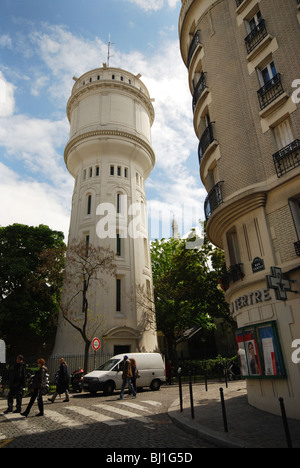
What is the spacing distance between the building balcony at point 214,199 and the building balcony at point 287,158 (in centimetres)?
253

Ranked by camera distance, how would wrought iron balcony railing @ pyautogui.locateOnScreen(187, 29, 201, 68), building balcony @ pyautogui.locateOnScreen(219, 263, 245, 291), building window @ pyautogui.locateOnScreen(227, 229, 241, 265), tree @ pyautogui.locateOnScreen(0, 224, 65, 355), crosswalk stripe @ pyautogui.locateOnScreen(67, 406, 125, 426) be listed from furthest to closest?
tree @ pyautogui.locateOnScreen(0, 224, 65, 355), wrought iron balcony railing @ pyautogui.locateOnScreen(187, 29, 201, 68), building window @ pyautogui.locateOnScreen(227, 229, 241, 265), building balcony @ pyautogui.locateOnScreen(219, 263, 245, 291), crosswalk stripe @ pyautogui.locateOnScreen(67, 406, 125, 426)

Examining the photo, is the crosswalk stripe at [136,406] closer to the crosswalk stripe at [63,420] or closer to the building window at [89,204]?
the crosswalk stripe at [63,420]

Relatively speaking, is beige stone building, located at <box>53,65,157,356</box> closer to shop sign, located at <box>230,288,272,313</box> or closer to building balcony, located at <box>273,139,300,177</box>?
shop sign, located at <box>230,288,272,313</box>

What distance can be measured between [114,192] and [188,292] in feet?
41.8

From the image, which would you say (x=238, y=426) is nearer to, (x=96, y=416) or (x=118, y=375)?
(x=96, y=416)

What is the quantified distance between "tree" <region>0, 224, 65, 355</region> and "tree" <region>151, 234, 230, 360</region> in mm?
10370

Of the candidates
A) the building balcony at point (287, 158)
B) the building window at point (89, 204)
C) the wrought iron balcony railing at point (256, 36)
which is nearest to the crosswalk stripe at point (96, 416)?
the building balcony at point (287, 158)

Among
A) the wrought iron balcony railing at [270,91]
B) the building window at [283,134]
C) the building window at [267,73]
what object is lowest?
the building window at [283,134]

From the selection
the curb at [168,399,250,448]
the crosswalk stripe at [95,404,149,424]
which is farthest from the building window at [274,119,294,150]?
the crosswalk stripe at [95,404,149,424]

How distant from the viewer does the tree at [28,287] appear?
28.4 meters

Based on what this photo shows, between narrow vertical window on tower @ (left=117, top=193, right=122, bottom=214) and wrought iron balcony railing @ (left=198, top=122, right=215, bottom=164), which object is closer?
wrought iron balcony railing @ (left=198, top=122, right=215, bottom=164)

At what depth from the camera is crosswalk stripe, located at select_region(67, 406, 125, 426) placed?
959 cm

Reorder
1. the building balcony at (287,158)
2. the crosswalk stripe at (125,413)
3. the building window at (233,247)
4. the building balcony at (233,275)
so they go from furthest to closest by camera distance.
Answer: the building window at (233,247), the building balcony at (233,275), the building balcony at (287,158), the crosswalk stripe at (125,413)

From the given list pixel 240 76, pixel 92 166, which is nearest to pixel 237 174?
pixel 240 76
